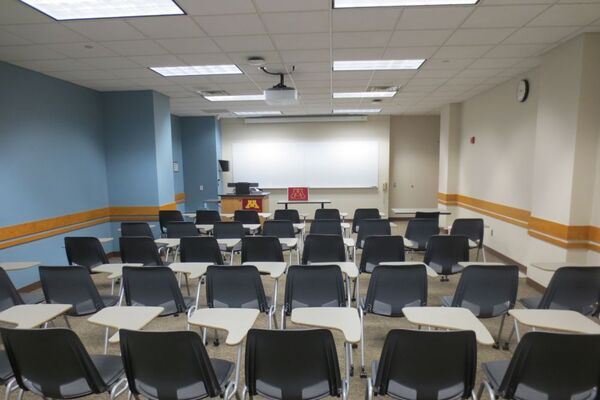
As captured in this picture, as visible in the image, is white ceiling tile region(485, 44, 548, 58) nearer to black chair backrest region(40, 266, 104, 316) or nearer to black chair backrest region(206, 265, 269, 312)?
black chair backrest region(206, 265, 269, 312)

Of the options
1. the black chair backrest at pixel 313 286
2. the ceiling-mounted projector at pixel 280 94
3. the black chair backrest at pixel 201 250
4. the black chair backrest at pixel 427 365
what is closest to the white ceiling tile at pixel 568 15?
the ceiling-mounted projector at pixel 280 94

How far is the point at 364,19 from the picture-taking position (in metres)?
3.45

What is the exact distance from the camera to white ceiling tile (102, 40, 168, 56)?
13.2ft

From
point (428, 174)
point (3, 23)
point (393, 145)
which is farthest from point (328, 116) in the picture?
point (3, 23)

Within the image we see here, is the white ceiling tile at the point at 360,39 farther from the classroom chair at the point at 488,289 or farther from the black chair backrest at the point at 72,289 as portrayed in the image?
the black chair backrest at the point at 72,289

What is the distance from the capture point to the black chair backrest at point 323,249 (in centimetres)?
399

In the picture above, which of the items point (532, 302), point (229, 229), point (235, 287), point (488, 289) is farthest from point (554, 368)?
point (229, 229)

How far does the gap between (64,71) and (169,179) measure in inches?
108

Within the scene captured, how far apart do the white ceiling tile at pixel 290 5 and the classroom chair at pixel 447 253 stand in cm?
274

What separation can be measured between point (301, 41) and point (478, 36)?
6.78ft

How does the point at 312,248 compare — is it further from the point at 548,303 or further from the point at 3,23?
the point at 3,23

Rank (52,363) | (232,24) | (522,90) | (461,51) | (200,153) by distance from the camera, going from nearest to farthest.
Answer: (52,363) < (232,24) < (461,51) < (522,90) < (200,153)

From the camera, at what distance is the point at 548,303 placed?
110 inches

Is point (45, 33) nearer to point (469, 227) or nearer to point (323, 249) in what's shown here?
point (323, 249)
